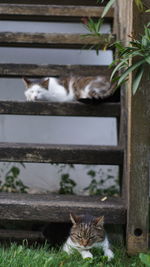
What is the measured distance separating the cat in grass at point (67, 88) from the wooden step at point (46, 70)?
0.07 m

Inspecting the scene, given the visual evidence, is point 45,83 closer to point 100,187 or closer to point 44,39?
point 44,39

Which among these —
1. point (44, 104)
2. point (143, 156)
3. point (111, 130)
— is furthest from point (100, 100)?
point (111, 130)

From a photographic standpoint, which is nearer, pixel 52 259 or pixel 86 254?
pixel 52 259

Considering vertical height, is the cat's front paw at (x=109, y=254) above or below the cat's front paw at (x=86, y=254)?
below

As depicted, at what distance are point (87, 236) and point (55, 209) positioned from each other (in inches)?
10.4

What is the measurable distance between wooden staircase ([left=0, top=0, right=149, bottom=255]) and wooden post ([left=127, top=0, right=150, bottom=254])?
9 centimetres

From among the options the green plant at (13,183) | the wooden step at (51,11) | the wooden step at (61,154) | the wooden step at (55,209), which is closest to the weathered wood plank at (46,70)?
the wooden step at (51,11)

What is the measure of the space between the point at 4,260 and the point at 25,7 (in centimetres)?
200

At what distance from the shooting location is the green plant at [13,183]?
4.41 meters

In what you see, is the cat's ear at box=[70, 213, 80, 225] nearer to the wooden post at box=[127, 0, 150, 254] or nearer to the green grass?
the green grass

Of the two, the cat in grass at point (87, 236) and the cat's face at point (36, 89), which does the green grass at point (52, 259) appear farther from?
the cat's face at point (36, 89)

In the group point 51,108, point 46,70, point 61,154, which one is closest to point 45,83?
point 46,70

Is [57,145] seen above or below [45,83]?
below

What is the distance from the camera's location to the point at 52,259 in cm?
238
